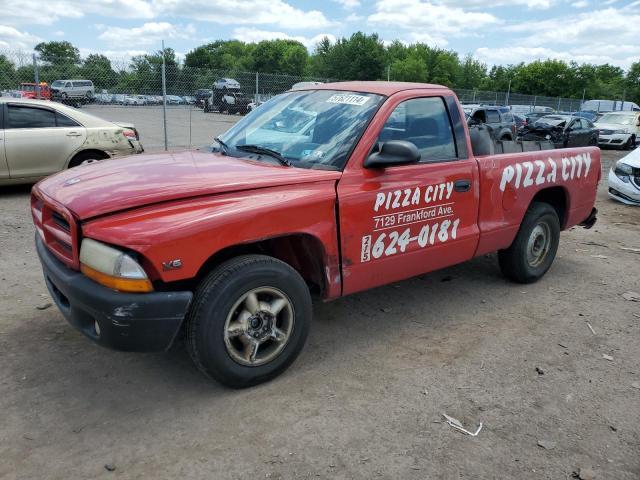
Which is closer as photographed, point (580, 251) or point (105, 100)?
point (580, 251)

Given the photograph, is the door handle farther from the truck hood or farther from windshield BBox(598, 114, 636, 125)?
windshield BBox(598, 114, 636, 125)

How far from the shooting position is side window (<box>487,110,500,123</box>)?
52.2 feet

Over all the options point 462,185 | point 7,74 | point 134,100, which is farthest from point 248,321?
point 134,100

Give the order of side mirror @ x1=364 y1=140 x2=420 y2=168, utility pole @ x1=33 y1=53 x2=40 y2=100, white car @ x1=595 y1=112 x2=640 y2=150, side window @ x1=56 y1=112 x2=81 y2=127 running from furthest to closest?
1. white car @ x1=595 y1=112 x2=640 y2=150
2. utility pole @ x1=33 y1=53 x2=40 y2=100
3. side window @ x1=56 y1=112 x2=81 y2=127
4. side mirror @ x1=364 y1=140 x2=420 y2=168

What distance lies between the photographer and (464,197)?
13.6 feet

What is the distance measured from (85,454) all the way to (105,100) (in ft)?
43.3

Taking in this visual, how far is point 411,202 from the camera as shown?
3.76m

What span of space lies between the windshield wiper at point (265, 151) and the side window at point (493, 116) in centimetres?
1331

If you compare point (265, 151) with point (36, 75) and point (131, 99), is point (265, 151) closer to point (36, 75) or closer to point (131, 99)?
point (36, 75)

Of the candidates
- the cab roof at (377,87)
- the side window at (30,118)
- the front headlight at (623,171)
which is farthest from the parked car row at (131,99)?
the cab roof at (377,87)

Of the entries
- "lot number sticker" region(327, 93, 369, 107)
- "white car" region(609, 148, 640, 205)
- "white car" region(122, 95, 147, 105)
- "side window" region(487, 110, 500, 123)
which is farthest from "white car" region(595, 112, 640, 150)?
"lot number sticker" region(327, 93, 369, 107)

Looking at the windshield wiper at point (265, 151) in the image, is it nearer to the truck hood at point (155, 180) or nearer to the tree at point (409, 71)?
the truck hood at point (155, 180)

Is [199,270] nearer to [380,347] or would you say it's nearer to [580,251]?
[380,347]


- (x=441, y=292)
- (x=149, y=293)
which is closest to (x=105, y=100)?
(x=441, y=292)
